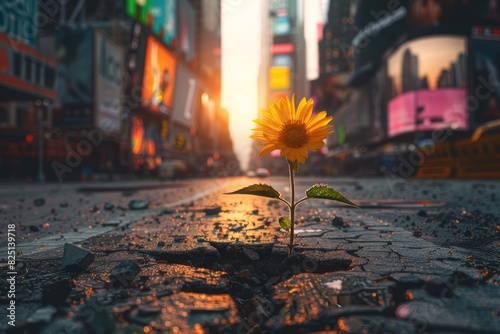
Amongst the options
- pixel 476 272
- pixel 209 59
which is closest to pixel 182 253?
pixel 476 272

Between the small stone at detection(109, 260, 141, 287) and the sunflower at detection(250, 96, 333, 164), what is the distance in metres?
1.04

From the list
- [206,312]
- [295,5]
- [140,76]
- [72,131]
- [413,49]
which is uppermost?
[295,5]

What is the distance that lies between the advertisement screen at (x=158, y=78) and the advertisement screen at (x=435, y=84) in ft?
92.9

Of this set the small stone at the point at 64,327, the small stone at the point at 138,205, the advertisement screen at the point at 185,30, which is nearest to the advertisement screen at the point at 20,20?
the small stone at the point at 138,205

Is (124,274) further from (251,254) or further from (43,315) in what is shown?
(251,254)

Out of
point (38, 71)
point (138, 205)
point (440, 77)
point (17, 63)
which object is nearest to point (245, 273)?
point (138, 205)

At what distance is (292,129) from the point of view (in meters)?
2.21

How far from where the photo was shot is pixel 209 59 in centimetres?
9600

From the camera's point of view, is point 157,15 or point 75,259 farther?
point 157,15

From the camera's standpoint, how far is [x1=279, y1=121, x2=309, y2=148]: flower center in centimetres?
218

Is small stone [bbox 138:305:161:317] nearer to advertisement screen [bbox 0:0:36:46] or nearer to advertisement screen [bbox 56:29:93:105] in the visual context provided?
advertisement screen [bbox 0:0:36:46]

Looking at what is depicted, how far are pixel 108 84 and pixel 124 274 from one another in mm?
37025

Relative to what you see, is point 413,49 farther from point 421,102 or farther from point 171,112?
point 171,112

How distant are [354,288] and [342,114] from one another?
278 ft
